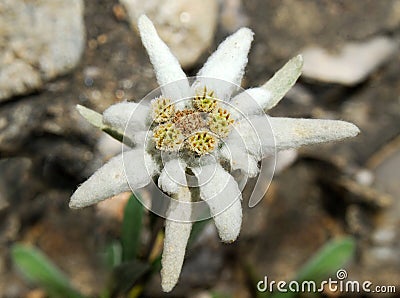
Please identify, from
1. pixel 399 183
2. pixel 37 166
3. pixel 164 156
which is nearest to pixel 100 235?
pixel 37 166

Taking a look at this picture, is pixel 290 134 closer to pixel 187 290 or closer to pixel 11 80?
pixel 11 80

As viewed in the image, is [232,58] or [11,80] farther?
[11,80]

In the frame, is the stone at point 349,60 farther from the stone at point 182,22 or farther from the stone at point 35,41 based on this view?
the stone at point 35,41

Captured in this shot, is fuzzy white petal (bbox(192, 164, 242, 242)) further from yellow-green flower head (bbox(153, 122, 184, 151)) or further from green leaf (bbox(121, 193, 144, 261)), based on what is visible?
green leaf (bbox(121, 193, 144, 261))

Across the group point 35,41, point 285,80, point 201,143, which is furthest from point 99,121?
point 35,41

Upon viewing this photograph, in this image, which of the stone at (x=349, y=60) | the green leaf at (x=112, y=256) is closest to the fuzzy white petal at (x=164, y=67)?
the green leaf at (x=112, y=256)

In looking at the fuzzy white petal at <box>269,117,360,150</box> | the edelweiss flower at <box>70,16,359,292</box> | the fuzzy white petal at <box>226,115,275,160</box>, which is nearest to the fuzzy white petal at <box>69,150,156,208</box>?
the edelweiss flower at <box>70,16,359,292</box>

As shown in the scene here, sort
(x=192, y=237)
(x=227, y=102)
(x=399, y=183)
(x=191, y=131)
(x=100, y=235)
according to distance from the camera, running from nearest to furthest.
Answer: (x=191, y=131), (x=227, y=102), (x=192, y=237), (x=100, y=235), (x=399, y=183)
